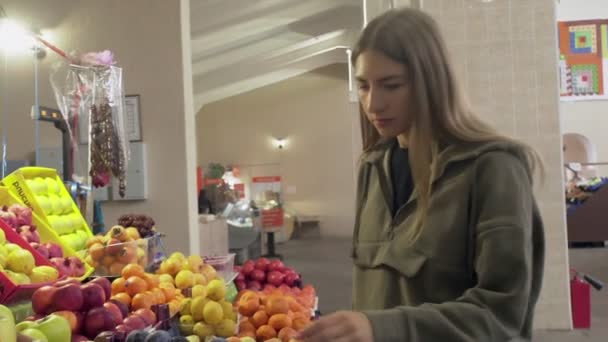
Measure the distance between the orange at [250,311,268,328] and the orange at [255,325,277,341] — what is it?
6cm

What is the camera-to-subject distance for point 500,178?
1018mm

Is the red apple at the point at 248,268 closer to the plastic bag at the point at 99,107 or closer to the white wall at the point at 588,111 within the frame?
the plastic bag at the point at 99,107

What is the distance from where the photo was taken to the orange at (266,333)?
1969 mm

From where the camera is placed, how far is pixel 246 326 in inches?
80.1

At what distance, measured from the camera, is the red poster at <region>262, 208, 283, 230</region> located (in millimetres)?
10665

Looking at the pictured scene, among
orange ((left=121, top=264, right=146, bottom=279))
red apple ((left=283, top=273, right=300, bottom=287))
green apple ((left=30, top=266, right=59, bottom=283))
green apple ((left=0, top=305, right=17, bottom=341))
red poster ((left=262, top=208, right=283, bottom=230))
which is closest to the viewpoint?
green apple ((left=0, top=305, right=17, bottom=341))

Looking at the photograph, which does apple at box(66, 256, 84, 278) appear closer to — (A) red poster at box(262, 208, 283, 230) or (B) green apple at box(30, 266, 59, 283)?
(B) green apple at box(30, 266, 59, 283)

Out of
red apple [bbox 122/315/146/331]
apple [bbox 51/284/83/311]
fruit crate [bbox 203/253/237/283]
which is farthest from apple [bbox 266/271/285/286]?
apple [bbox 51/284/83/311]

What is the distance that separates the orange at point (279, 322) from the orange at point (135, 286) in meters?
0.49

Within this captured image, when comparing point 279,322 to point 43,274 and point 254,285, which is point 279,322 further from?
point 254,285

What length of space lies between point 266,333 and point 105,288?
60 centimetres

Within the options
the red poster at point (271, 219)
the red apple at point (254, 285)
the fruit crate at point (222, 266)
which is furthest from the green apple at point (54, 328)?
the red poster at point (271, 219)

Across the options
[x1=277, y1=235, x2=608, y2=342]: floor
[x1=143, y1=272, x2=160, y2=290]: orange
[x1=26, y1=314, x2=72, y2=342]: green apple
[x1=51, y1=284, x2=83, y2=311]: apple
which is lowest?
[x1=277, y1=235, x2=608, y2=342]: floor

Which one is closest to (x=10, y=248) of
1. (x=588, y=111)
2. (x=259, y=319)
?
(x=259, y=319)
